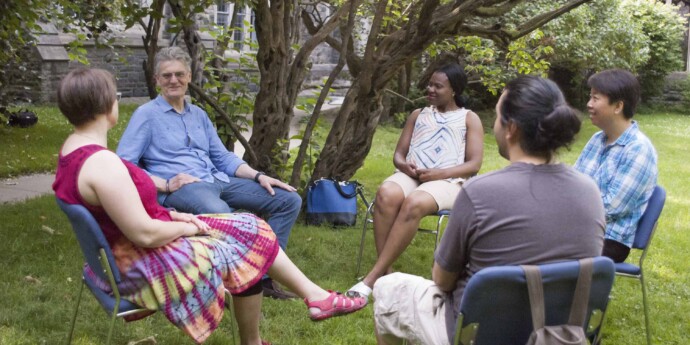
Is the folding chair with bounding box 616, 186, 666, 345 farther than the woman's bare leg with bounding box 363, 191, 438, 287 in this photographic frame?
No

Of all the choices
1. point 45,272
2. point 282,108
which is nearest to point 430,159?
point 282,108

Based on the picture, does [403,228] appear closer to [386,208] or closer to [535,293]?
[386,208]

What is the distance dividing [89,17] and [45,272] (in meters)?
3.39

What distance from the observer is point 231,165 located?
4.63 meters

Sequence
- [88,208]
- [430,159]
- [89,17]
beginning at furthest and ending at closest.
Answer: [89,17] → [430,159] → [88,208]

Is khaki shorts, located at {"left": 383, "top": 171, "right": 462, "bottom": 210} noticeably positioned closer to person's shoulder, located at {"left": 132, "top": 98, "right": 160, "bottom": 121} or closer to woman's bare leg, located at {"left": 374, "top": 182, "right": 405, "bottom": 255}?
woman's bare leg, located at {"left": 374, "top": 182, "right": 405, "bottom": 255}

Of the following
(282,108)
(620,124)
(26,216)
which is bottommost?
(26,216)

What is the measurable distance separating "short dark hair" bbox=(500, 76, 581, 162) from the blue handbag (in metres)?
3.72

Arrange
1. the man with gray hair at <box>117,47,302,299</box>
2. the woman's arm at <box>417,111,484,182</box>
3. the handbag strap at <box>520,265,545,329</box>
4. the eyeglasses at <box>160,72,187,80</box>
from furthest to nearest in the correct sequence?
the woman's arm at <box>417,111,484,182</box> → the eyeglasses at <box>160,72,187,80</box> → the man with gray hair at <box>117,47,302,299</box> → the handbag strap at <box>520,265,545,329</box>

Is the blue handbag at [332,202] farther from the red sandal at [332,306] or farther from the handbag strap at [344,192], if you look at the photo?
the red sandal at [332,306]

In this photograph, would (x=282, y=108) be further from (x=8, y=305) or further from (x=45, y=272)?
(x=8, y=305)

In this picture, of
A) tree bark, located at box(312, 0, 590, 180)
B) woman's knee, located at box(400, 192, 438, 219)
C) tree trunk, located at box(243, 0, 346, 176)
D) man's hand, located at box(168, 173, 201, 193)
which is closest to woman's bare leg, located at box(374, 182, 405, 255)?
woman's knee, located at box(400, 192, 438, 219)

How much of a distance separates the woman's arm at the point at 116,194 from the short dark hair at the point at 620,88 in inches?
87.1

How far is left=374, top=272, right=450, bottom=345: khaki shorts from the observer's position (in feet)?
8.98
